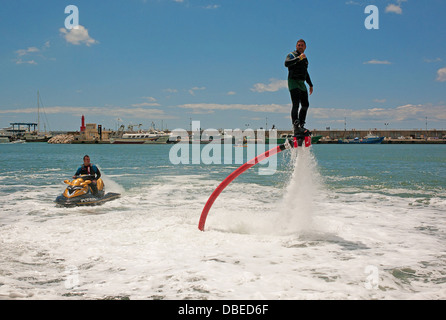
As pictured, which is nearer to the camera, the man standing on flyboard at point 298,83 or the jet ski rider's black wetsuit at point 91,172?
the man standing on flyboard at point 298,83

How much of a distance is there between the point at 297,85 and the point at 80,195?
10854 mm

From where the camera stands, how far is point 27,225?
38.1 ft

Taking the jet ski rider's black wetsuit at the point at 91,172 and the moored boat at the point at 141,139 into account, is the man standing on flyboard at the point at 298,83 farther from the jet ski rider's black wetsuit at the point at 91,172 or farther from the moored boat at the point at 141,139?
the moored boat at the point at 141,139

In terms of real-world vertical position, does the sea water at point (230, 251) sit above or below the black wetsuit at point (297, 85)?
below

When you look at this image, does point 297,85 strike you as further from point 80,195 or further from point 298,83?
point 80,195

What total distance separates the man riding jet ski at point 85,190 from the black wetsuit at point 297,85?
1044cm

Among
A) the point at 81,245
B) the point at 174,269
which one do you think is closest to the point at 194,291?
the point at 174,269

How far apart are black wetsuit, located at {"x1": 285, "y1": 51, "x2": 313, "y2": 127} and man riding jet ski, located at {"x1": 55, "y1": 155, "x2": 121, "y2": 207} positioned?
10.4 meters

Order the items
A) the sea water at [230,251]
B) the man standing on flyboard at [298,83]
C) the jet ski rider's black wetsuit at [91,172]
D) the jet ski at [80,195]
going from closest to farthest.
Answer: the sea water at [230,251]
the man standing on flyboard at [298,83]
the jet ski at [80,195]
the jet ski rider's black wetsuit at [91,172]

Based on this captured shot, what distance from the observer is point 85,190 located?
15789 mm

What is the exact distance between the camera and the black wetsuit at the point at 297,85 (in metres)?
8.41

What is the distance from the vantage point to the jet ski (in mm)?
15220

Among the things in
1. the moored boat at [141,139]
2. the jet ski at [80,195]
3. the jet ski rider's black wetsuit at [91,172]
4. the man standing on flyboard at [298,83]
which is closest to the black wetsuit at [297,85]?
the man standing on flyboard at [298,83]

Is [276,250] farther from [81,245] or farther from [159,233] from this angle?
[81,245]
